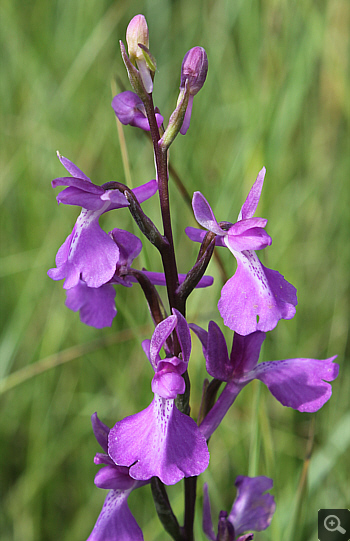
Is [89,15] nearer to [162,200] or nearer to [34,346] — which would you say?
[34,346]

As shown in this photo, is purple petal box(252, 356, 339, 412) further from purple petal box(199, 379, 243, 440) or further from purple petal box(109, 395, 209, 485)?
purple petal box(109, 395, 209, 485)

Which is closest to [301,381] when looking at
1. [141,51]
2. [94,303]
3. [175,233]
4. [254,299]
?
[254,299]

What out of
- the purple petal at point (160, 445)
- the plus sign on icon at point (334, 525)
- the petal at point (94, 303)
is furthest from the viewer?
the plus sign on icon at point (334, 525)

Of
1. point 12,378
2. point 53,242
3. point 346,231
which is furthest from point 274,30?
point 12,378

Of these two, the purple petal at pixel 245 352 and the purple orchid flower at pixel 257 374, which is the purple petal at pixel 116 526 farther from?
the purple petal at pixel 245 352

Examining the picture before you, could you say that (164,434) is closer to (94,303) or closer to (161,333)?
(161,333)

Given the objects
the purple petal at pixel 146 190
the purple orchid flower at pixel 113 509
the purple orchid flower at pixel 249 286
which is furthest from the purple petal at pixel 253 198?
the purple orchid flower at pixel 113 509

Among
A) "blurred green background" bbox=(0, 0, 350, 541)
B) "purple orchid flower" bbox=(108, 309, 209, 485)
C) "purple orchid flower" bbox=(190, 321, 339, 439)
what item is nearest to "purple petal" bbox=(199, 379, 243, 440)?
"purple orchid flower" bbox=(190, 321, 339, 439)
